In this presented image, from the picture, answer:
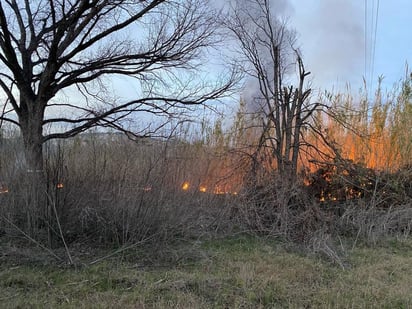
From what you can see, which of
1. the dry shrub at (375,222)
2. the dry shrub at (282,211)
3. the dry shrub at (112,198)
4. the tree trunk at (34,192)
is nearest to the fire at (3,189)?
the dry shrub at (112,198)

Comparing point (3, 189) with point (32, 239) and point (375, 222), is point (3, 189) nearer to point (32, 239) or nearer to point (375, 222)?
point (32, 239)

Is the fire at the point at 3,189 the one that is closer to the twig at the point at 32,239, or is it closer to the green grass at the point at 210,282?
the twig at the point at 32,239

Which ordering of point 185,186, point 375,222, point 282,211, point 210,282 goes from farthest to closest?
point 375,222 < point 282,211 < point 185,186 < point 210,282

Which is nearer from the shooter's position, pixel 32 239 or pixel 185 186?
pixel 32 239

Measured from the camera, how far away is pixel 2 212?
4562 mm

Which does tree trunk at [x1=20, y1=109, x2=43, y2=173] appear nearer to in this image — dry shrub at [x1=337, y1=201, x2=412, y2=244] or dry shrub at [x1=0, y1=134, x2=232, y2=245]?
dry shrub at [x1=0, y1=134, x2=232, y2=245]

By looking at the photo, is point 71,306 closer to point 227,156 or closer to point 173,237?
point 173,237

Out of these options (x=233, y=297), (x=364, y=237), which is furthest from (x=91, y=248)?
(x=364, y=237)

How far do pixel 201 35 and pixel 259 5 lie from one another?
52.0 inches

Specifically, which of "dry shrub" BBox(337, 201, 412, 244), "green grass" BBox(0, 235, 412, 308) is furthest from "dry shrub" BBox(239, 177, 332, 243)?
"green grass" BBox(0, 235, 412, 308)

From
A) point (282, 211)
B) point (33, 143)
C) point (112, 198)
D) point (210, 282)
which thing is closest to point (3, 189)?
point (33, 143)

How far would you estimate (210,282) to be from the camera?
3520 mm

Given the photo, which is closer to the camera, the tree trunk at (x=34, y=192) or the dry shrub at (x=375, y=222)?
the tree trunk at (x=34, y=192)

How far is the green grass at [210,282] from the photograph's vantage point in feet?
10.3
